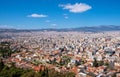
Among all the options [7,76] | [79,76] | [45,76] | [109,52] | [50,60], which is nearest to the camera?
[7,76]

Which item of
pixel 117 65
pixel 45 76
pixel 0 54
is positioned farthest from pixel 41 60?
pixel 45 76

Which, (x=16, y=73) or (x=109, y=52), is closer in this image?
(x=16, y=73)

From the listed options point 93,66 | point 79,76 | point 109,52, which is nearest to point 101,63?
point 93,66

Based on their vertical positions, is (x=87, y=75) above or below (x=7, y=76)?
below

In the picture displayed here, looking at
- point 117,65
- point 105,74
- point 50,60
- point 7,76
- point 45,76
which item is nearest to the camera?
point 7,76

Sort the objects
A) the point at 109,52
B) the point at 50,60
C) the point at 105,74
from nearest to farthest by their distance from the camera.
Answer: the point at 105,74, the point at 50,60, the point at 109,52

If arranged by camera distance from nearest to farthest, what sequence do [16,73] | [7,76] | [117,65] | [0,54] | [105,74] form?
[7,76] → [16,73] → [105,74] → [117,65] → [0,54]

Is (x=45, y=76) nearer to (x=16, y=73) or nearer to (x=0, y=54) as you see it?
(x=16, y=73)

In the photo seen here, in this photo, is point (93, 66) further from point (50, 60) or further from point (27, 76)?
point (27, 76)

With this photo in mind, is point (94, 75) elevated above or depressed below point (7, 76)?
below
